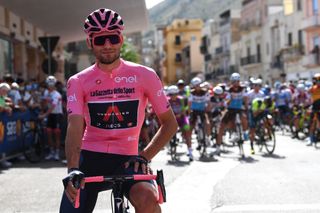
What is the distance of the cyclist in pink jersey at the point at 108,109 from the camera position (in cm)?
404

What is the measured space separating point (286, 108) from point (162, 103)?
868 inches

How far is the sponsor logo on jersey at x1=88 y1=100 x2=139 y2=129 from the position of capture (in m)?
4.12

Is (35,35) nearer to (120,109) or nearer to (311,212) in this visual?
(311,212)

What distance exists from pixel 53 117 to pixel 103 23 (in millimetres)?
11629

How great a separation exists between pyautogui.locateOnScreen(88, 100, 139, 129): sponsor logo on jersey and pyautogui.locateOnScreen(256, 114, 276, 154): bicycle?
11792 mm

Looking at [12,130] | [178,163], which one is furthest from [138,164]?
[12,130]

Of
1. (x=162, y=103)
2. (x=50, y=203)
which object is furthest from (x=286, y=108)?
(x=162, y=103)

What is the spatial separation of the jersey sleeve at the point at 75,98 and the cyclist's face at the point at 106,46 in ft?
0.75

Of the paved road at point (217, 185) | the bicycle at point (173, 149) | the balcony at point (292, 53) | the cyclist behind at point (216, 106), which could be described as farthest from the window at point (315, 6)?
the bicycle at point (173, 149)

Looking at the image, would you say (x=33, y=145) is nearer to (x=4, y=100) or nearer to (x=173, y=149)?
(x=4, y=100)

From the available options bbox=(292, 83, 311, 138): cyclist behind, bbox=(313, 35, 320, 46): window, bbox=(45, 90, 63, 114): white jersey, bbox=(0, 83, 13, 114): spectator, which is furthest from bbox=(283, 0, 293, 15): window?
bbox=(0, 83, 13, 114): spectator

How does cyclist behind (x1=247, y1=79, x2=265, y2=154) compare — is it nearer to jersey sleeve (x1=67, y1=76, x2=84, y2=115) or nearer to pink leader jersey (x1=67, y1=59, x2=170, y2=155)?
pink leader jersey (x1=67, y1=59, x2=170, y2=155)

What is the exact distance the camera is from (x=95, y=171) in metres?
4.08

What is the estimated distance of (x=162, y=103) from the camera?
4.20 metres
